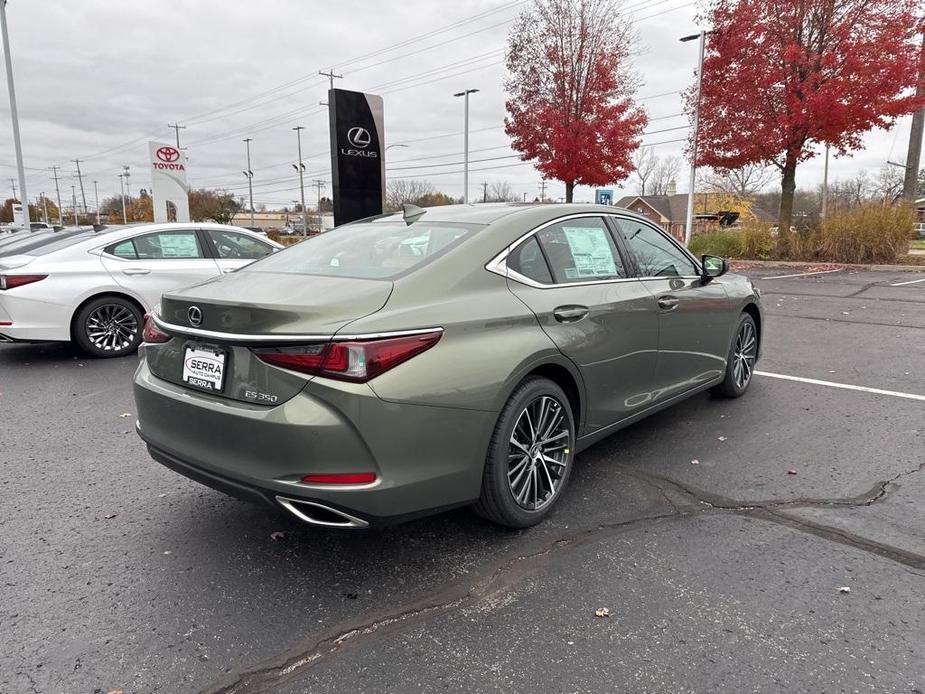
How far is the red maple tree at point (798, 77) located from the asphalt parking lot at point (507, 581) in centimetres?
1592

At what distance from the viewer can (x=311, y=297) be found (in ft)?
8.42

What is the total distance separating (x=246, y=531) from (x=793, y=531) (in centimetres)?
267

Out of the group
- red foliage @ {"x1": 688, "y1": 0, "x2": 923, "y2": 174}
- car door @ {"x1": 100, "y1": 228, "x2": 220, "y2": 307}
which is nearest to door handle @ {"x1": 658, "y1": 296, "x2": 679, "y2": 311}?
car door @ {"x1": 100, "y1": 228, "x2": 220, "y2": 307}

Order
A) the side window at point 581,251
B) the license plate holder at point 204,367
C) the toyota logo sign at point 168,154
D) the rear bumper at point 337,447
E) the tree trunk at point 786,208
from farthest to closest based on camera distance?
1. the toyota logo sign at point 168,154
2. the tree trunk at point 786,208
3. the side window at point 581,251
4. the license plate holder at point 204,367
5. the rear bumper at point 337,447

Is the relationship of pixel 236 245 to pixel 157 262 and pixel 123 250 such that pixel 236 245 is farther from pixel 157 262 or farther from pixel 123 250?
pixel 123 250

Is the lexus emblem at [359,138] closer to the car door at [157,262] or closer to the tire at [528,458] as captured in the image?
the car door at [157,262]

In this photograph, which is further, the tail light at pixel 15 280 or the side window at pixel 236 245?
the side window at pixel 236 245

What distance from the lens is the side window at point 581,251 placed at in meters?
3.37

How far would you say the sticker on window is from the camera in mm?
3531

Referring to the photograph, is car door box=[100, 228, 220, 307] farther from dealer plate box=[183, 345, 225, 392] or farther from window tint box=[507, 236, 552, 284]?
window tint box=[507, 236, 552, 284]

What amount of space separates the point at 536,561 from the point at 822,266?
17.8 meters

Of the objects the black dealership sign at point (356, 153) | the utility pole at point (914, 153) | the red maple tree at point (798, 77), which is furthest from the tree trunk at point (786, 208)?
the black dealership sign at point (356, 153)

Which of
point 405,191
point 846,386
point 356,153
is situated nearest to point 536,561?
point 846,386

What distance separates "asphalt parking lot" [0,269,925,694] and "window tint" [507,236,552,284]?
4.05 feet
